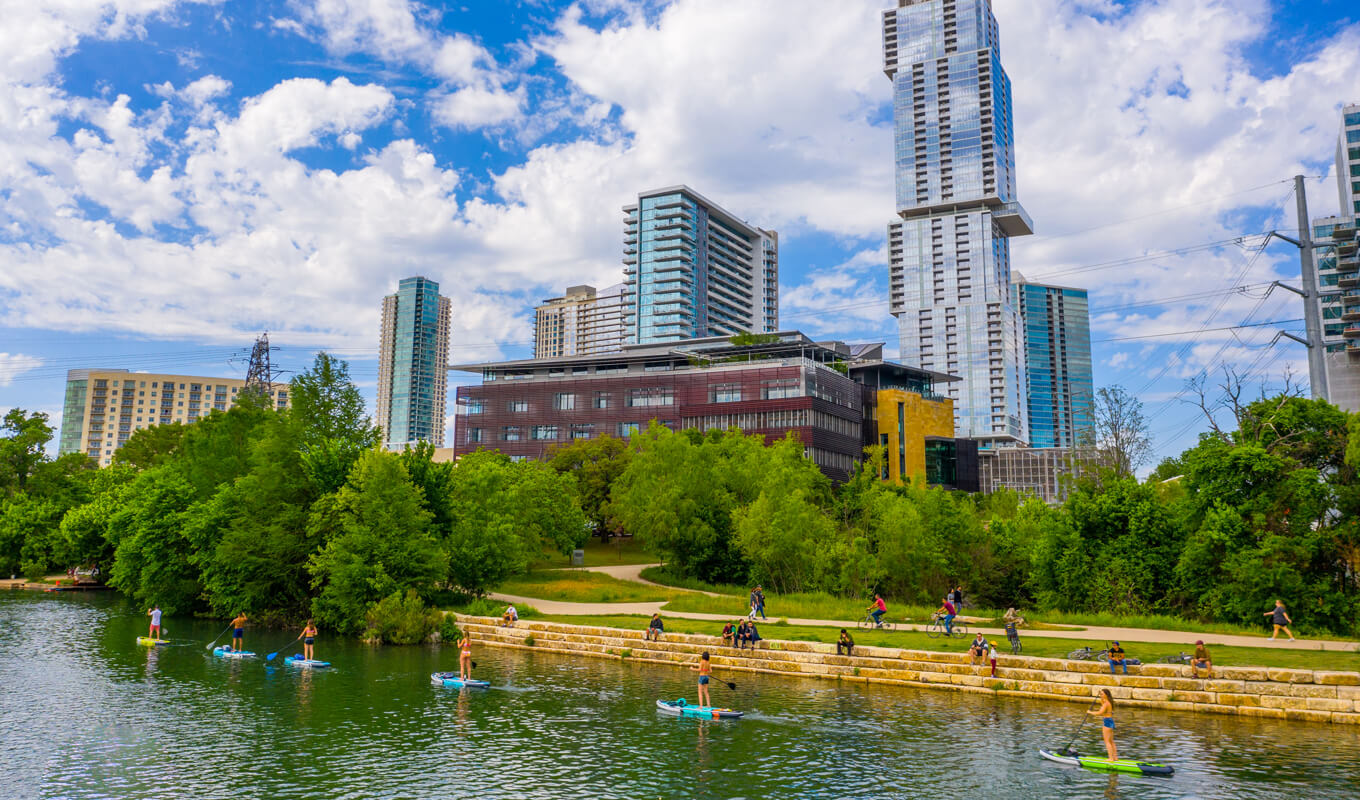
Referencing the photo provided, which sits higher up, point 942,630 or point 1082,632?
point 1082,632

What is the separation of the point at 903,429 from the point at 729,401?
3411 cm

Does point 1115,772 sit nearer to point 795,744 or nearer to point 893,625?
point 795,744

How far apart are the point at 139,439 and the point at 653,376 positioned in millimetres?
77452

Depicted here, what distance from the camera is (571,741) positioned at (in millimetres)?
28188

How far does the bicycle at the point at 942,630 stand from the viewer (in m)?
42.8

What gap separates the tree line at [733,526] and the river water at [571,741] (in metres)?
14.8

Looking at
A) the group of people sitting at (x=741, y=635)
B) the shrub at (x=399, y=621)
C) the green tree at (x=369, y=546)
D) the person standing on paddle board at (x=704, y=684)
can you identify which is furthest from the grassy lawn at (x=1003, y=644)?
the person standing on paddle board at (x=704, y=684)

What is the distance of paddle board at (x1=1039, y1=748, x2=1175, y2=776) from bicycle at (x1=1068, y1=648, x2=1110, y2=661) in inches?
395

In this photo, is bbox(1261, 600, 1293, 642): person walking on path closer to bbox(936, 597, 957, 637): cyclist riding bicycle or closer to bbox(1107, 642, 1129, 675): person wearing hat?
bbox(1107, 642, 1129, 675): person wearing hat

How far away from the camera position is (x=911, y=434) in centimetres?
14550

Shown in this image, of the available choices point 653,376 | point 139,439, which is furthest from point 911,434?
point 139,439

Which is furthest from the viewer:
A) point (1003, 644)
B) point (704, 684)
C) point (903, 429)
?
point (903, 429)

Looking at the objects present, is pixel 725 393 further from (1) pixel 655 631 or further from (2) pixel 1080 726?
(2) pixel 1080 726

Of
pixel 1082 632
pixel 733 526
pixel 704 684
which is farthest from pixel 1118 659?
pixel 733 526
